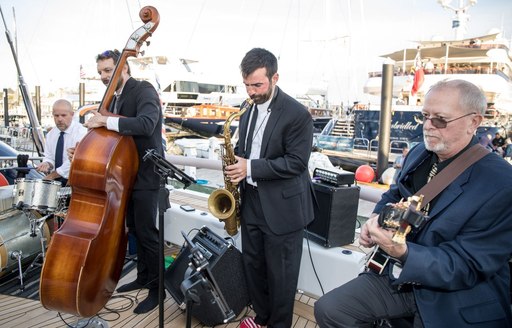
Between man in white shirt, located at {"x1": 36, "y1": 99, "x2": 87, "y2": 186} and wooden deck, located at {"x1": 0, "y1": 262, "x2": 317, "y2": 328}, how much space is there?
1.20m

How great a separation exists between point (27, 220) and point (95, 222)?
1.30m

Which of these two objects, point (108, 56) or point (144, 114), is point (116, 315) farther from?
point (108, 56)

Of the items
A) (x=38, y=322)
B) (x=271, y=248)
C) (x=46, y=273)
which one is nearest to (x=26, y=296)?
(x=38, y=322)

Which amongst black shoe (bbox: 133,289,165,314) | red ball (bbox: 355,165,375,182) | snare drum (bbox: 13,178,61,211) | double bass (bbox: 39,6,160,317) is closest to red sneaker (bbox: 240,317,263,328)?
black shoe (bbox: 133,289,165,314)

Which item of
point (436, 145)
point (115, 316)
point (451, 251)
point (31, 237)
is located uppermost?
point (436, 145)

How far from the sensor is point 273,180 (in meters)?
2.12

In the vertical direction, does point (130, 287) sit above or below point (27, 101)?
below

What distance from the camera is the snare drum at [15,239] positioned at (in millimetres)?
2803

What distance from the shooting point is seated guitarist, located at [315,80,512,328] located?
141 cm

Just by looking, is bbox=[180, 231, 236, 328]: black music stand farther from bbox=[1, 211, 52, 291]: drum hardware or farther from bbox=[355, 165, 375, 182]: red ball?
bbox=[355, 165, 375, 182]: red ball

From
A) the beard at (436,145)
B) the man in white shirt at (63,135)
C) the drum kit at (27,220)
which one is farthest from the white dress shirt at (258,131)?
the man in white shirt at (63,135)

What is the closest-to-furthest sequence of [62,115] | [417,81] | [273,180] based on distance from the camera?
[273,180], [62,115], [417,81]

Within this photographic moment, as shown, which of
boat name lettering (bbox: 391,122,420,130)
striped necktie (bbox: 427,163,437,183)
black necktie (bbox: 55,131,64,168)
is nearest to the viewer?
striped necktie (bbox: 427,163,437,183)

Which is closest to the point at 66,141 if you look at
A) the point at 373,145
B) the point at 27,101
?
the point at 27,101
